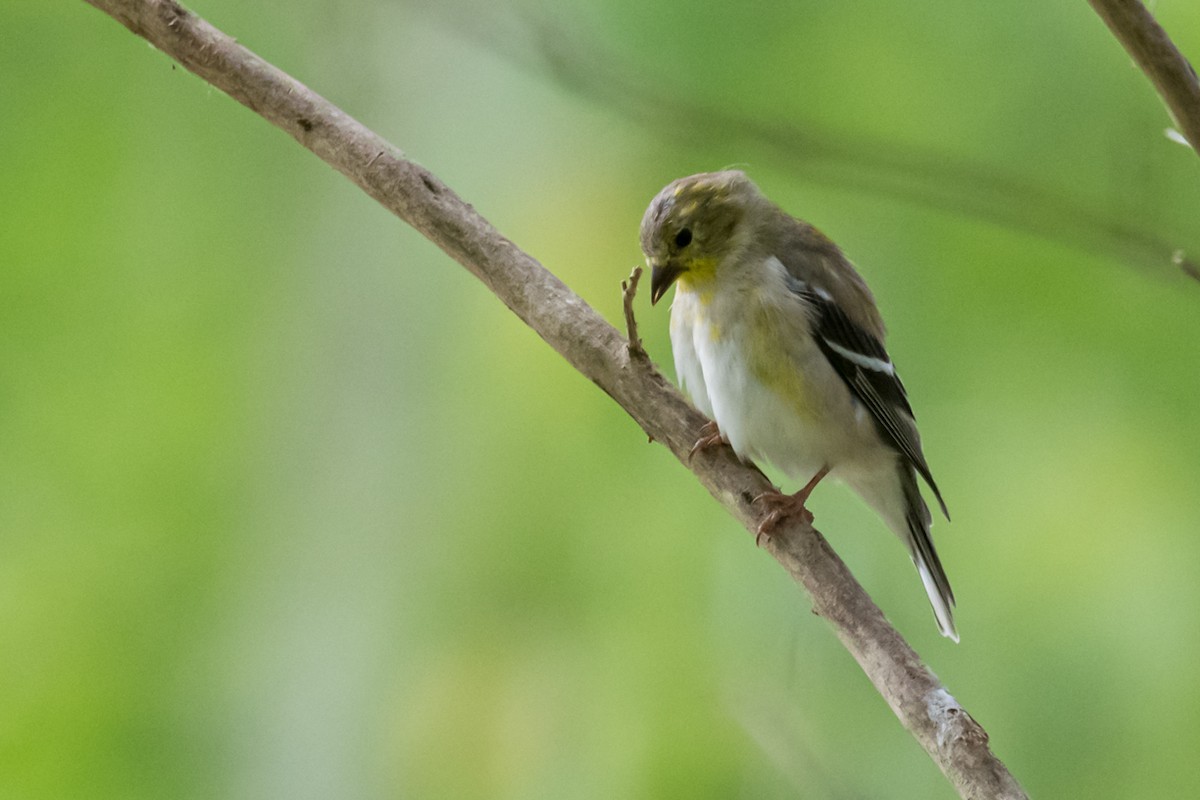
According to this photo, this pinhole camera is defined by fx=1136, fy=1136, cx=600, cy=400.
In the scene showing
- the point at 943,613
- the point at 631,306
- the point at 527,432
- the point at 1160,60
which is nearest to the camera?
the point at 1160,60

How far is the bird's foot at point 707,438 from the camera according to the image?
193 cm

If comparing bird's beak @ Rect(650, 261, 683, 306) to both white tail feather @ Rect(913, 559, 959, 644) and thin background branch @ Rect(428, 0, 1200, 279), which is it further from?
white tail feather @ Rect(913, 559, 959, 644)

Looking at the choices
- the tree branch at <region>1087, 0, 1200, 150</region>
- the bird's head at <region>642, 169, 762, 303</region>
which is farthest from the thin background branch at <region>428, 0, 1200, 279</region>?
the tree branch at <region>1087, 0, 1200, 150</region>

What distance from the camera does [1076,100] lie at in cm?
290

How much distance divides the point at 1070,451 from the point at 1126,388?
0.71ft

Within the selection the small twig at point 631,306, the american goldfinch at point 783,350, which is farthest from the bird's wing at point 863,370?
the small twig at point 631,306

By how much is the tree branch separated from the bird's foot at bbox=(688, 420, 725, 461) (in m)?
0.89

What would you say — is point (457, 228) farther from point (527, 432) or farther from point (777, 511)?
point (527, 432)

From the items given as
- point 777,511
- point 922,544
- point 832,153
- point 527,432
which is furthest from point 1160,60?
point 527,432

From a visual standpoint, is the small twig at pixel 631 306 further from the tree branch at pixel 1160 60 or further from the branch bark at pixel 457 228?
the tree branch at pixel 1160 60

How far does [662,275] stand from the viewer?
227 cm

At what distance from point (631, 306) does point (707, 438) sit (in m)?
0.40

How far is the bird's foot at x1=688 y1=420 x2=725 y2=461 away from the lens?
1.93 metres

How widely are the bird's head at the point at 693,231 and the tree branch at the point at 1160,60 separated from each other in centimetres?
105
